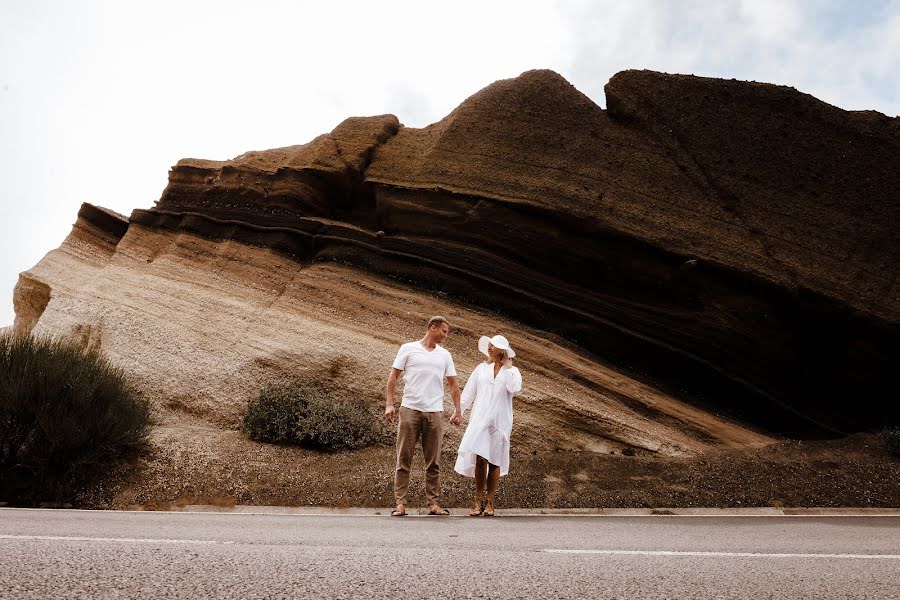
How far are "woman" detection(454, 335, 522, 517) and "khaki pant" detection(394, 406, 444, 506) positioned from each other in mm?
296

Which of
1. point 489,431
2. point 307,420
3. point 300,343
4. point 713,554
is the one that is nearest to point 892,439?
point 489,431

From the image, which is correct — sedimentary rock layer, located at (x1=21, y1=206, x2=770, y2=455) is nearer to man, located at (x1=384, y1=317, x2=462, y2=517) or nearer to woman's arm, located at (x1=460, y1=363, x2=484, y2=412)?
woman's arm, located at (x1=460, y1=363, x2=484, y2=412)

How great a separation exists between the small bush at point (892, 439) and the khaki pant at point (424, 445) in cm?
904

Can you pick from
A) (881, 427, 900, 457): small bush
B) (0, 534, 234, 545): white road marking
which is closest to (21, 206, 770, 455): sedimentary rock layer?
(881, 427, 900, 457): small bush

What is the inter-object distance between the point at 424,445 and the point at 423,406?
0.50 meters

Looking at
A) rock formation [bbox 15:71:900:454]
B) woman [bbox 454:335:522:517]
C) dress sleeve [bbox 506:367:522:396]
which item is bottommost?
woman [bbox 454:335:522:517]

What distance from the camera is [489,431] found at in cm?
847

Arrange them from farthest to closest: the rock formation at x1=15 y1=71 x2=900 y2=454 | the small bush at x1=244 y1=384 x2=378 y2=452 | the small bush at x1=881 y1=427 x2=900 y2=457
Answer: the rock formation at x1=15 y1=71 x2=900 y2=454, the small bush at x1=881 y1=427 x2=900 y2=457, the small bush at x1=244 y1=384 x2=378 y2=452

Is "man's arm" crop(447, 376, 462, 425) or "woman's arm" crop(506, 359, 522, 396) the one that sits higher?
"woman's arm" crop(506, 359, 522, 396)

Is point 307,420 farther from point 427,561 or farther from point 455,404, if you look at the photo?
point 427,561

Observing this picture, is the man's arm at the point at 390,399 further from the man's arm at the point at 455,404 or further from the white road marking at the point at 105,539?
the white road marking at the point at 105,539

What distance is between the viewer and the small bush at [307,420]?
39.0 ft

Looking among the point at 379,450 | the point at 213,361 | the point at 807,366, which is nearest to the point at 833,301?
the point at 807,366

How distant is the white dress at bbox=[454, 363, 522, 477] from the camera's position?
8391mm
